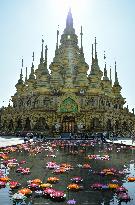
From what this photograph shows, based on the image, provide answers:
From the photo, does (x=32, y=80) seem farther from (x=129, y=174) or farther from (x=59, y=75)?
(x=129, y=174)

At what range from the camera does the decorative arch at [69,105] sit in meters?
62.7

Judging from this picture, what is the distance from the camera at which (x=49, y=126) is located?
64000 millimetres

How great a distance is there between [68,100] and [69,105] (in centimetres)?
108

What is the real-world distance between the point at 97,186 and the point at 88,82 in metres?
60.5

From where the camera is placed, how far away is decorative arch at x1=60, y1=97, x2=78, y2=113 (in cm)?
6272

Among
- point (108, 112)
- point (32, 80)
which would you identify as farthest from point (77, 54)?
point (108, 112)

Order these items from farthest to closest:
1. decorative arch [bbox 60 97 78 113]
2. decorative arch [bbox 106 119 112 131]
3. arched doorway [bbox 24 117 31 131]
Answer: arched doorway [bbox 24 117 31 131] → decorative arch [bbox 106 119 112 131] → decorative arch [bbox 60 97 78 113]

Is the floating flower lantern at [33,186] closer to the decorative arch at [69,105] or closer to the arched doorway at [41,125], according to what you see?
the decorative arch at [69,105]

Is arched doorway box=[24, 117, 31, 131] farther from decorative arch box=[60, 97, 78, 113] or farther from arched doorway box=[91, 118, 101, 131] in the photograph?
arched doorway box=[91, 118, 101, 131]

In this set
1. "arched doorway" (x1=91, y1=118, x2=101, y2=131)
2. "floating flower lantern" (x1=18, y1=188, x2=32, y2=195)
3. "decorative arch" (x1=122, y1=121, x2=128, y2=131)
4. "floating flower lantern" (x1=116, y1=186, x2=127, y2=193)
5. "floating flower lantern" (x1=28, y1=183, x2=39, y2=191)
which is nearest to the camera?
"floating flower lantern" (x1=18, y1=188, x2=32, y2=195)

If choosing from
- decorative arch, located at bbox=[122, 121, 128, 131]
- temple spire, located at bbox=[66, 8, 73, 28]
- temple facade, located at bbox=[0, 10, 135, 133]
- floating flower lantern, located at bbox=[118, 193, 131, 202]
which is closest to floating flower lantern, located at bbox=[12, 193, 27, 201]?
floating flower lantern, located at bbox=[118, 193, 131, 202]

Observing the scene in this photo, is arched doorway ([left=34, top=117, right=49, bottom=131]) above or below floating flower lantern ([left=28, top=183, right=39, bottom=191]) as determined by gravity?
above

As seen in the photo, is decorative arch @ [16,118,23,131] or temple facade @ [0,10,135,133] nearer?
temple facade @ [0,10,135,133]

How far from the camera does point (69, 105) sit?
206 feet
